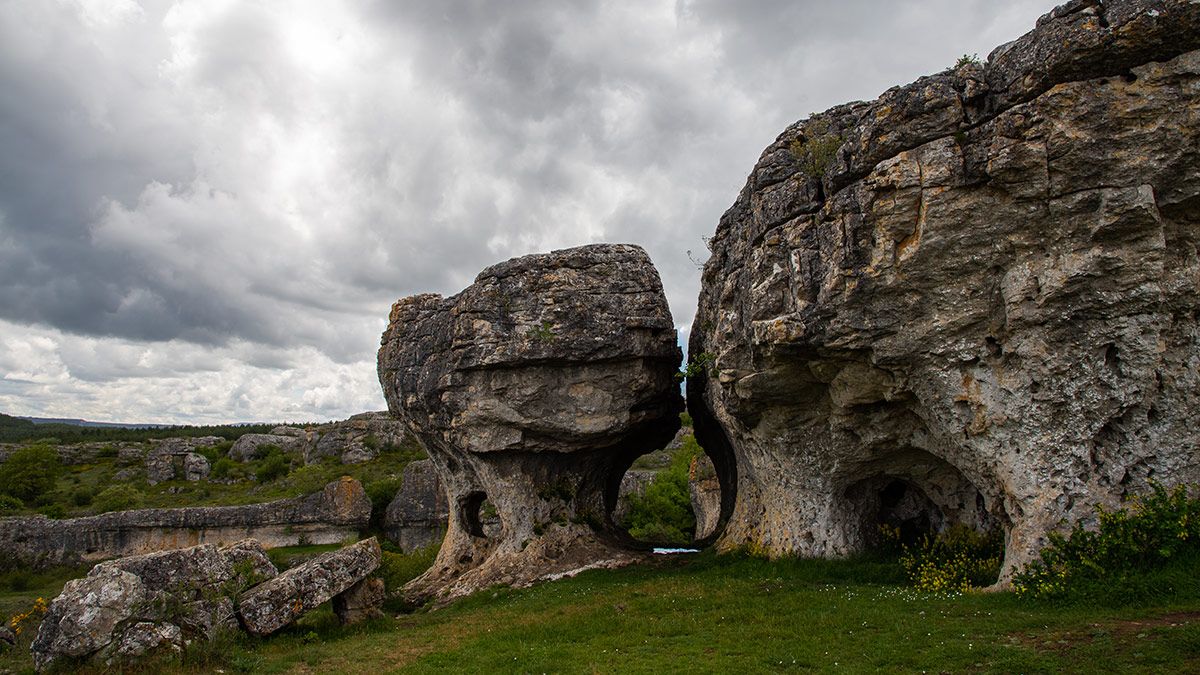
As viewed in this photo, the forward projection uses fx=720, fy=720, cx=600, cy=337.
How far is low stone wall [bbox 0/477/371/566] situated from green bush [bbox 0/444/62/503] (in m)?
18.8

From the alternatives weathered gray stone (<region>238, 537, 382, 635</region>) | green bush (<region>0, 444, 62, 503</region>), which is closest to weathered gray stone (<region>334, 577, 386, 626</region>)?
weathered gray stone (<region>238, 537, 382, 635</region>)

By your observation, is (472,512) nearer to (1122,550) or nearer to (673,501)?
(673,501)

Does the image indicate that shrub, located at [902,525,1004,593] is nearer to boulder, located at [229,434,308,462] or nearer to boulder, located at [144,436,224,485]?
boulder, located at [144,436,224,485]

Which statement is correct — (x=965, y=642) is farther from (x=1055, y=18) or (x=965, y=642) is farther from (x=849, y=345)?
(x=1055, y=18)

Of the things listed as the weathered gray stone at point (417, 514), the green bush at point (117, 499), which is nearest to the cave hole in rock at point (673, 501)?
the weathered gray stone at point (417, 514)

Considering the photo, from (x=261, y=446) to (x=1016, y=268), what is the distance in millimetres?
77226

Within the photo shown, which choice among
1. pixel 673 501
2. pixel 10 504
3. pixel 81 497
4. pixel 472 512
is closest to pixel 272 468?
pixel 81 497

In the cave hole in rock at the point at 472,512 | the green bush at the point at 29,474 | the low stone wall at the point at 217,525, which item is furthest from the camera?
the green bush at the point at 29,474

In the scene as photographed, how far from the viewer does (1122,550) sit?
13.2m

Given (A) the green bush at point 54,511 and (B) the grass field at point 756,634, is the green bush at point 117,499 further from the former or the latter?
(B) the grass field at point 756,634

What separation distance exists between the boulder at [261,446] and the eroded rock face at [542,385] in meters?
54.2

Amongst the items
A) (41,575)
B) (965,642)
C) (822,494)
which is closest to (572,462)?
(822,494)

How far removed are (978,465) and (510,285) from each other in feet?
49.1

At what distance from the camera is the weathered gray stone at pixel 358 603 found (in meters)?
18.0
